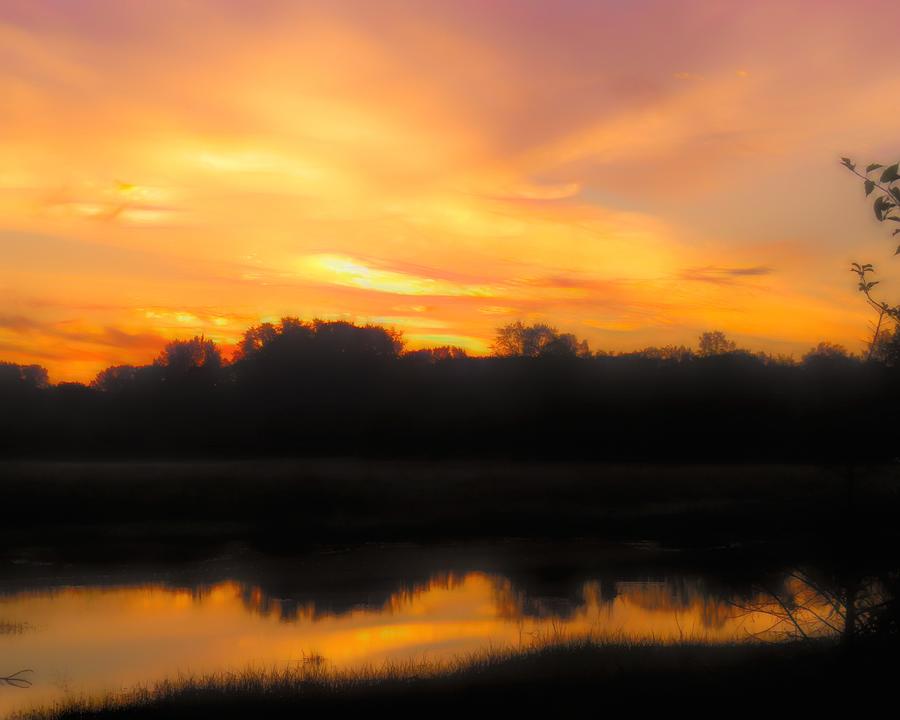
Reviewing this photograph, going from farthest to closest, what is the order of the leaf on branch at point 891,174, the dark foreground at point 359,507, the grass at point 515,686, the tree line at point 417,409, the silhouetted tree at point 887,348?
1. the tree line at point 417,409
2. the dark foreground at point 359,507
3. the grass at point 515,686
4. the silhouetted tree at point 887,348
5. the leaf on branch at point 891,174

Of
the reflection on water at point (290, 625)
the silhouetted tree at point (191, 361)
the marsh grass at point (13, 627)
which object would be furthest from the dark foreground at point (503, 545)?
the silhouetted tree at point (191, 361)

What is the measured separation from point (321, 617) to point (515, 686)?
33.0 ft

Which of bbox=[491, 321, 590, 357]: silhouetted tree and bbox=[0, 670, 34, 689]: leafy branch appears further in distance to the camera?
bbox=[491, 321, 590, 357]: silhouetted tree

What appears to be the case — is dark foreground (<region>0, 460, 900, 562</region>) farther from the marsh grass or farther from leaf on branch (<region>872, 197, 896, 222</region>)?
leaf on branch (<region>872, 197, 896, 222</region>)

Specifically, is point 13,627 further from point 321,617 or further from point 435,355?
point 435,355

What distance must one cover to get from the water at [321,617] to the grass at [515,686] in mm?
1884

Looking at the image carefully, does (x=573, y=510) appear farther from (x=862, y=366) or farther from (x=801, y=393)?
(x=862, y=366)

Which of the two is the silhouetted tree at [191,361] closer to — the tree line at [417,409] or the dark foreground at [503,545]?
the tree line at [417,409]

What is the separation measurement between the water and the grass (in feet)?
6.18

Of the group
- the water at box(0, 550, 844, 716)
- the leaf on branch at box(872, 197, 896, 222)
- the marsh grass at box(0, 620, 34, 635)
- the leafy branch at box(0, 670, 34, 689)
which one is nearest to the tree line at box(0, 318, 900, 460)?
the water at box(0, 550, 844, 716)

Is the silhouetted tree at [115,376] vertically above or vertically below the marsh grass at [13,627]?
above

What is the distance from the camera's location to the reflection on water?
55.9 feet

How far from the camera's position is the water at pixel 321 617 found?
17234mm

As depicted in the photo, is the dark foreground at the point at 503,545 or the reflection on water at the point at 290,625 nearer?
the dark foreground at the point at 503,545
